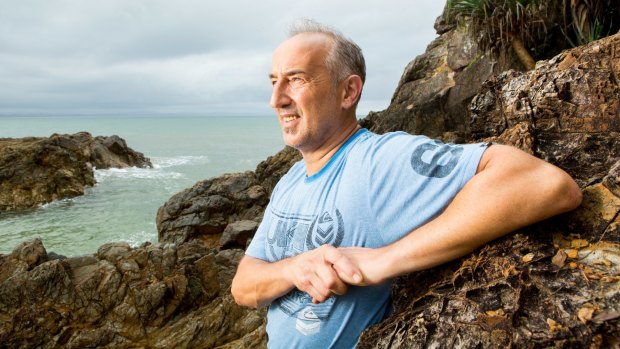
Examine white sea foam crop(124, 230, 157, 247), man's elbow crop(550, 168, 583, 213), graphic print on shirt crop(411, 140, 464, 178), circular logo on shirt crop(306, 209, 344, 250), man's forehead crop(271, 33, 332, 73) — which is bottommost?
white sea foam crop(124, 230, 157, 247)

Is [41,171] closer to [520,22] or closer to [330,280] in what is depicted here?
[520,22]

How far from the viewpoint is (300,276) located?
5.59 ft

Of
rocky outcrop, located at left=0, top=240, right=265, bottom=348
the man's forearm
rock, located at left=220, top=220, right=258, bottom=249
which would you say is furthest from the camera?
rock, located at left=220, top=220, right=258, bottom=249

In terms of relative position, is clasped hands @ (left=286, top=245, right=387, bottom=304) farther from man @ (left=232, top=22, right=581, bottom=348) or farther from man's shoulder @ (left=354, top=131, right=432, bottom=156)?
man's shoulder @ (left=354, top=131, right=432, bottom=156)

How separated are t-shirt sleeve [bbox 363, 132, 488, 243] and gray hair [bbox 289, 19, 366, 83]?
609 mm

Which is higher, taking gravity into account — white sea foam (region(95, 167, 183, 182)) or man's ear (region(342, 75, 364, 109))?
man's ear (region(342, 75, 364, 109))

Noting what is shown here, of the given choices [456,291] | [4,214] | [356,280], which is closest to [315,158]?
[356,280]

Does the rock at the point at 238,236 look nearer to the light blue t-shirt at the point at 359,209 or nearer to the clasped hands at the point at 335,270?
the light blue t-shirt at the point at 359,209

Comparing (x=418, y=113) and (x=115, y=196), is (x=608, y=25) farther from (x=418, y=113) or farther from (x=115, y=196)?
(x=115, y=196)

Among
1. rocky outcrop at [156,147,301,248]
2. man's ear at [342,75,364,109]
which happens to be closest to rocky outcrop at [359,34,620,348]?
man's ear at [342,75,364,109]

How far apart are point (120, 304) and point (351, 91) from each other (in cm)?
654

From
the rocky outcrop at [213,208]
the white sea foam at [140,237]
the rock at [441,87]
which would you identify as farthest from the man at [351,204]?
the white sea foam at [140,237]

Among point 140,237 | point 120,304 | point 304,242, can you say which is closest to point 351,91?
point 304,242

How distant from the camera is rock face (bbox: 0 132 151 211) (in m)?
25.0
